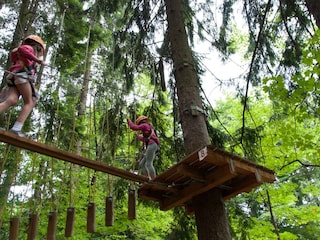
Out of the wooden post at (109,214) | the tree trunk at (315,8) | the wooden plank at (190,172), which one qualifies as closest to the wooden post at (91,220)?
the wooden post at (109,214)

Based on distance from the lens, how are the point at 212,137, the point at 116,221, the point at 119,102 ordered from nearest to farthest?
1. the point at 212,137
2. the point at 119,102
3. the point at 116,221

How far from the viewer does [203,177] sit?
308 centimetres

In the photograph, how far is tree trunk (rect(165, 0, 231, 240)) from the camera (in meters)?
3.02

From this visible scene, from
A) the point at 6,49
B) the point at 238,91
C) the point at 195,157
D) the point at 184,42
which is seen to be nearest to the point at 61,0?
the point at 6,49

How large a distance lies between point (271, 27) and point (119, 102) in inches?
104

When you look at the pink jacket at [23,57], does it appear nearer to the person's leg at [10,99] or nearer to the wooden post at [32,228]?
the person's leg at [10,99]

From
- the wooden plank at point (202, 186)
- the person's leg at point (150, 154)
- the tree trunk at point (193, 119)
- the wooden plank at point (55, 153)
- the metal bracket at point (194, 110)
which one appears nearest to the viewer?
the wooden plank at point (55, 153)

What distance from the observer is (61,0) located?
626 centimetres

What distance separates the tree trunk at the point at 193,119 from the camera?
302 cm

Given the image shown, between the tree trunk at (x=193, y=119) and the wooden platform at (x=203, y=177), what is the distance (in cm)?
15

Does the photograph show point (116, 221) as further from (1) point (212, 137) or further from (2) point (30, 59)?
(2) point (30, 59)

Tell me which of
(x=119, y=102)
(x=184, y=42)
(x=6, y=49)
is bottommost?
(x=119, y=102)

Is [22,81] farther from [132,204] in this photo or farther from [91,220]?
[132,204]

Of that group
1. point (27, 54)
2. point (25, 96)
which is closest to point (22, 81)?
point (25, 96)
